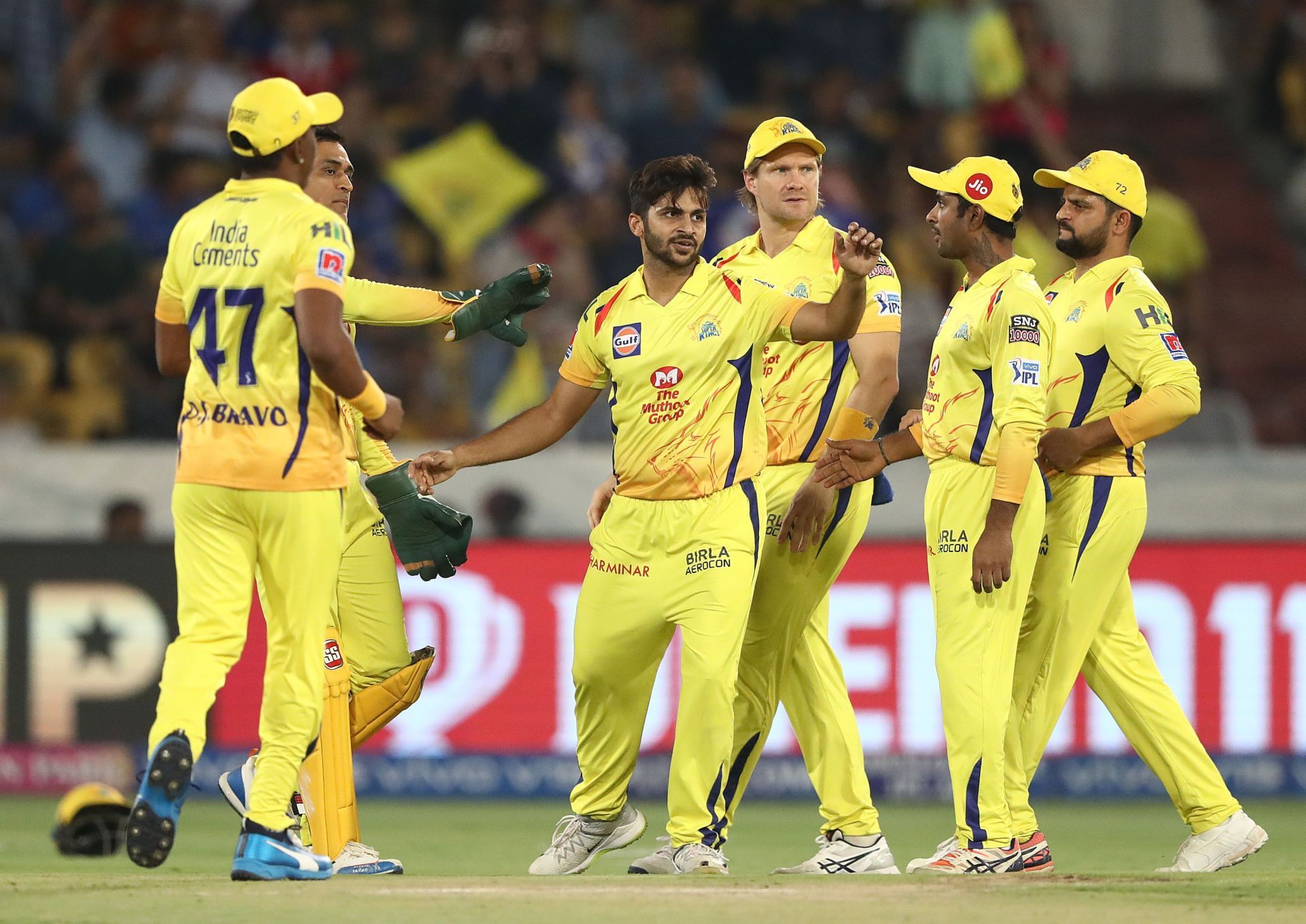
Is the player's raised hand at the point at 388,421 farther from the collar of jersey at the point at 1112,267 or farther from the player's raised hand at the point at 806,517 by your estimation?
the collar of jersey at the point at 1112,267

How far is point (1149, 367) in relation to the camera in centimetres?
752

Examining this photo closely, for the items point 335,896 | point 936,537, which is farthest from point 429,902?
point 936,537

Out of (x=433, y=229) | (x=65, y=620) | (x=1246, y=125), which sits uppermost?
(x=1246, y=125)

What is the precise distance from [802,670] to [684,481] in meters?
1.10

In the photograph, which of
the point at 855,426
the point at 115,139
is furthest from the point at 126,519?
the point at 855,426

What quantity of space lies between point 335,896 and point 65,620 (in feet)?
18.9

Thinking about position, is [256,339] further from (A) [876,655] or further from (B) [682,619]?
(A) [876,655]

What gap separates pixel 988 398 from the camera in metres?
7.24

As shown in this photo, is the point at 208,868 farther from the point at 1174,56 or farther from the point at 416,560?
the point at 1174,56

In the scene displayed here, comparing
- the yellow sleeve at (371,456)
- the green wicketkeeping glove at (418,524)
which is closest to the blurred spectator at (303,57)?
the yellow sleeve at (371,456)

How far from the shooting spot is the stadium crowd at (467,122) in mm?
12789

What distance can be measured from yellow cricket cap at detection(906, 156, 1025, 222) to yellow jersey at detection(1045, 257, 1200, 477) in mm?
570

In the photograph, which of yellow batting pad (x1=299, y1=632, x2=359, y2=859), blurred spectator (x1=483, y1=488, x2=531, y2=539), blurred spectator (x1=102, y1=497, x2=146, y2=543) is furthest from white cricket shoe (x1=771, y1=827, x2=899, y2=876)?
blurred spectator (x1=102, y1=497, x2=146, y2=543)

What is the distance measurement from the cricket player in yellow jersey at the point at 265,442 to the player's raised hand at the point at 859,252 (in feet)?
5.24
